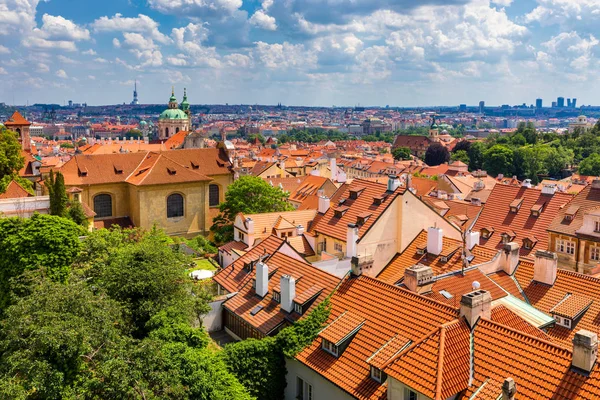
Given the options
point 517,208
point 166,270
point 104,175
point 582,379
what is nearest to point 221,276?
point 166,270

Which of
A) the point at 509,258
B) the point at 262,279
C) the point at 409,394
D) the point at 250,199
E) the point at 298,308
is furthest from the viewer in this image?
the point at 250,199

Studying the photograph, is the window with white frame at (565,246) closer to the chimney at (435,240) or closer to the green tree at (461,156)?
the chimney at (435,240)

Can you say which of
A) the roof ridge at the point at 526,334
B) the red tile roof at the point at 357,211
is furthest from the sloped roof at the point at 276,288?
the roof ridge at the point at 526,334

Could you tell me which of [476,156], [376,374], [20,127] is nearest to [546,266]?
[376,374]

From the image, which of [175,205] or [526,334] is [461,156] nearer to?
[175,205]

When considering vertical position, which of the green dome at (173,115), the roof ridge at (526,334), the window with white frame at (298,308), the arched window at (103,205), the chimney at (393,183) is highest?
the green dome at (173,115)
